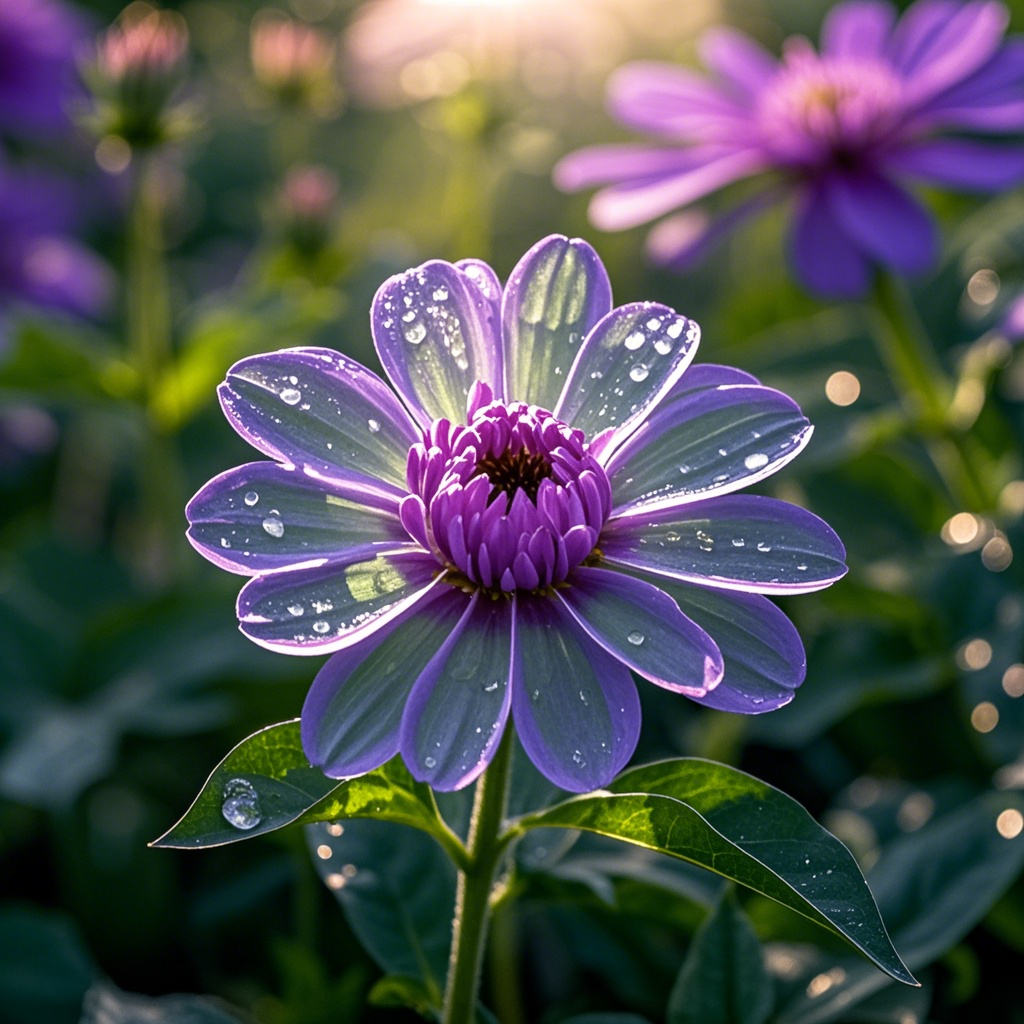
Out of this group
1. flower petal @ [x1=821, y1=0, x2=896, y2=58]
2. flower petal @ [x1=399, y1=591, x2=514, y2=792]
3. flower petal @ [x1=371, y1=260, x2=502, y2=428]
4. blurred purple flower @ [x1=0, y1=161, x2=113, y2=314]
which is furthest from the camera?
blurred purple flower @ [x1=0, y1=161, x2=113, y2=314]

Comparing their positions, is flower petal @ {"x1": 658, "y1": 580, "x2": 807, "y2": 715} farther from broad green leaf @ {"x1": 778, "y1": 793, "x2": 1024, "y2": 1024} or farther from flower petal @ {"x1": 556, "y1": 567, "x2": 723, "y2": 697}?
broad green leaf @ {"x1": 778, "y1": 793, "x2": 1024, "y2": 1024}

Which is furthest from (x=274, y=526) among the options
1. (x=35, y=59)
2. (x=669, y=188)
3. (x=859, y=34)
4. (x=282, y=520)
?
(x=35, y=59)

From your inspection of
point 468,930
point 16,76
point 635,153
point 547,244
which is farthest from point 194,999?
point 16,76

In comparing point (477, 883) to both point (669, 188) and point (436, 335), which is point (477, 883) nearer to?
point (436, 335)

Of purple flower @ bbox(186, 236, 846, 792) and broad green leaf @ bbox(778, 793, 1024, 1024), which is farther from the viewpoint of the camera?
broad green leaf @ bbox(778, 793, 1024, 1024)

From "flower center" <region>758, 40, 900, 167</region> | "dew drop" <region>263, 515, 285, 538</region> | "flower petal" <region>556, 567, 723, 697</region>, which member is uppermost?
"flower center" <region>758, 40, 900, 167</region>

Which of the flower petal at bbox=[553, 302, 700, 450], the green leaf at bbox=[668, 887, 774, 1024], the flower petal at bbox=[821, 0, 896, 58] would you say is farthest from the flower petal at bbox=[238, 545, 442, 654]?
the flower petal at bbox=[821, 0, 896, 58]

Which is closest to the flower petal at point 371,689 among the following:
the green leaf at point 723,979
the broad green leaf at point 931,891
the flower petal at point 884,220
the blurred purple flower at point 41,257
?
the green leaf at point 723,979
